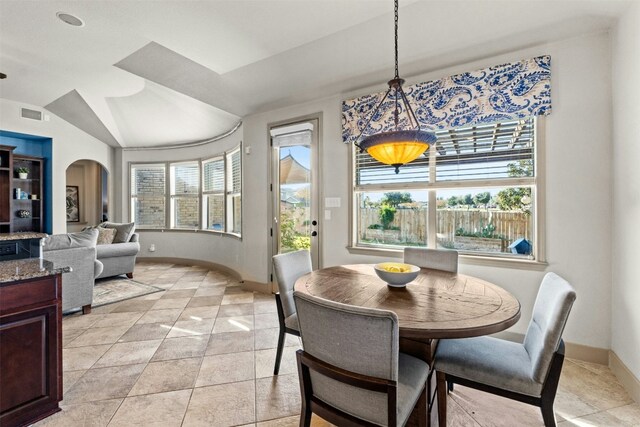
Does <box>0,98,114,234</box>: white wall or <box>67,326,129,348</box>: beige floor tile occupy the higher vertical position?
<box>0,98,114,234</box>: white wall

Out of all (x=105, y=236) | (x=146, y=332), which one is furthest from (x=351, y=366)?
(x=105, y=236)

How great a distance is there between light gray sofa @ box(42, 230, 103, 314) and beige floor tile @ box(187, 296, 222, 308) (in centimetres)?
113

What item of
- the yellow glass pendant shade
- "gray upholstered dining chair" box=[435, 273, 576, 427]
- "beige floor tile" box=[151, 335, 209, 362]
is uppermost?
the yellow glass pendant shade

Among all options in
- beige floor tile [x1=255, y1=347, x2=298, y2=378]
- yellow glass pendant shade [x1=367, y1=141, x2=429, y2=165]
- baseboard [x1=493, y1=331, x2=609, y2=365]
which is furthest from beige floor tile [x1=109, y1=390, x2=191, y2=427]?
baseboard [x1=493, y1=331, x2=609, y2=365]

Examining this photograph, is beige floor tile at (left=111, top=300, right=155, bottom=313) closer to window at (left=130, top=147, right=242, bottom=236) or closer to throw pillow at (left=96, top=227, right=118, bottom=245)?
throw pillow at (left=96, top=227, right=118, bottom=245)

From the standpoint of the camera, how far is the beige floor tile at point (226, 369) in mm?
2090

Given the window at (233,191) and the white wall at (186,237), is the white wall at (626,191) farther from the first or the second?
the window at (233,191)

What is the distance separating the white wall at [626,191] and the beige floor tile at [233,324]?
3.06 m

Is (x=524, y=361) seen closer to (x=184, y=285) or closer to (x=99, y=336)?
(x=99, y=336)

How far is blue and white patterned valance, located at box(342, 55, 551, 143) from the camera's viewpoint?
7.92 ft

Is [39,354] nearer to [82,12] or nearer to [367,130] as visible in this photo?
[82,12]

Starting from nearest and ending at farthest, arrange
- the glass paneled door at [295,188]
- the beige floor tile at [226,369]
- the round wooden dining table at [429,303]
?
1. the round wooden dining table at [429,303]
2. the beige floor tile at [226,369]
3. the glass paneled door at [295,188]

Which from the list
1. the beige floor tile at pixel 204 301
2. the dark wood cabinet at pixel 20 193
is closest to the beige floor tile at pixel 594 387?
the beige floor tile at pixel 204 301

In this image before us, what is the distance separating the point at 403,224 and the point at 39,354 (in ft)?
10.1
